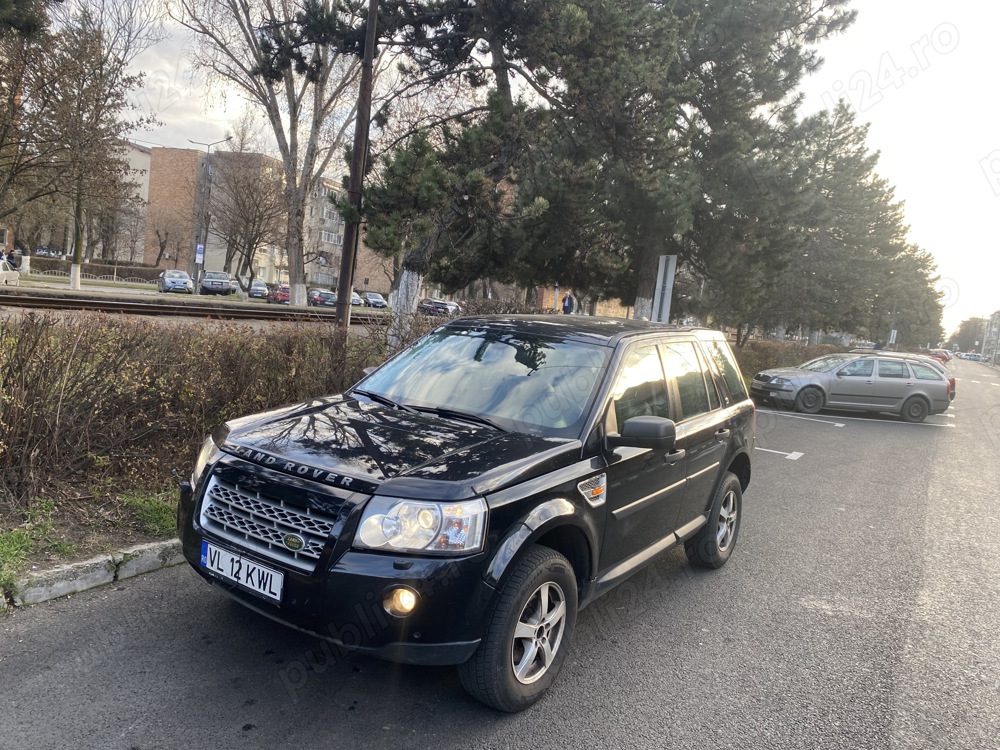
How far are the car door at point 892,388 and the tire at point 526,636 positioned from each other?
1600cm

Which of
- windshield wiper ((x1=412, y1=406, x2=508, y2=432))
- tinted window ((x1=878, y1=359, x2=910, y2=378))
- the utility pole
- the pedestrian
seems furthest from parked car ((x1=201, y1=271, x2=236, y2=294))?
windshield wiper ((x1=412, y1=406, x2=508, y2=432))

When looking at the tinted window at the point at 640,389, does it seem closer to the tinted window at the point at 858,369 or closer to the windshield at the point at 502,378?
the windshield at the point at 502,378

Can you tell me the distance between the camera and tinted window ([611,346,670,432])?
3807 millimetres

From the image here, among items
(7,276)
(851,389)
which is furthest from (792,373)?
(7,276)

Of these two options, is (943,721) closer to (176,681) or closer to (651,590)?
(651,590)

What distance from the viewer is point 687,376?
4684mm

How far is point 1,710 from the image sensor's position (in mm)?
2791

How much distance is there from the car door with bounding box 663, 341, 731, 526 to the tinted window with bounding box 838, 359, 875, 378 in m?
13.5

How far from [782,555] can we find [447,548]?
13.1 feet

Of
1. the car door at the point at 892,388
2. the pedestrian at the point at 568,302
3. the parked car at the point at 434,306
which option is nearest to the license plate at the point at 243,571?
the parked car at the point at 434,306

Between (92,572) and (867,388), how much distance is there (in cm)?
1703

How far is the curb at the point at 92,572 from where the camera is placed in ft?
12.1

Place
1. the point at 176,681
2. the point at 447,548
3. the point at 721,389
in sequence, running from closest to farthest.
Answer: the point at 447,548 < the point at 176,681 < the point at 721,389

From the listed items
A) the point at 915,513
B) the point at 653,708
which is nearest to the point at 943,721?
the point at 653,708
